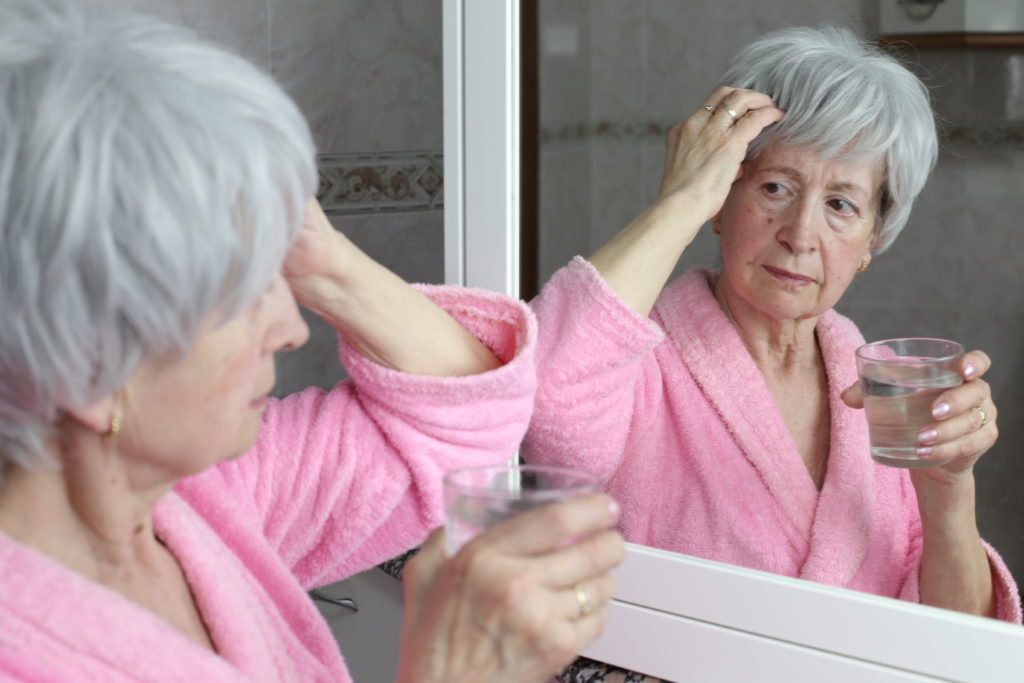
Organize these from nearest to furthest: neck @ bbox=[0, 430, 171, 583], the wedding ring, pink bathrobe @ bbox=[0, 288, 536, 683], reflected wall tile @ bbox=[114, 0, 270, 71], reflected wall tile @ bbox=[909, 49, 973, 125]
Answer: neck @ bbox=[0, 430, 171, 583] → pink bathrobe @ bbox=[0, 288, 536, 683] → reflected wall tile @ bbox=[909, 49, 973, 125] → the wedding ring → reflected wall tile @ bbox=[114, 0, 270, 71]

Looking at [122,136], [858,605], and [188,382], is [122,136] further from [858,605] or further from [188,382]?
[858,605]

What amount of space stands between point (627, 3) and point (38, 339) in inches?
27.2

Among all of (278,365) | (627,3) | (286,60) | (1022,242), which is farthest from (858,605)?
(286,60)

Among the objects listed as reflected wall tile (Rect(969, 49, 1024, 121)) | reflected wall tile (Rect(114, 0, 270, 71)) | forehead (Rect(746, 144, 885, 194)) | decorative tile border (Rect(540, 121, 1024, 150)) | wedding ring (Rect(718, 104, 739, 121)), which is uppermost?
reflected wall tile (Rect(114, 0, 270, 71))

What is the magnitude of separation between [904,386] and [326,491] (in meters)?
0.50

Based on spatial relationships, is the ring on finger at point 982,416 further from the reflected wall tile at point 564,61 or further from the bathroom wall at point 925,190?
the reflected wall tile at point 564,61

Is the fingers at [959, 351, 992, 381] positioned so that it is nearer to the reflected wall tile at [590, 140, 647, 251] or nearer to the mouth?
the mouth

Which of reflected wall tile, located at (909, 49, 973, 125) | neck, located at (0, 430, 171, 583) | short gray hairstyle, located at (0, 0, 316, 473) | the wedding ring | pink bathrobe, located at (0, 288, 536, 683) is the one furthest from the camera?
the wedding ring

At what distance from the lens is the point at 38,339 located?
2.00 ft

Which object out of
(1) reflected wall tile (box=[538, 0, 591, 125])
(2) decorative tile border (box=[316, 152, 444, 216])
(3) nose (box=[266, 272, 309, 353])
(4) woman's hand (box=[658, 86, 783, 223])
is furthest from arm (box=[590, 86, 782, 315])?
(2) decorative tile border (box=[316, 152, 444, 216])

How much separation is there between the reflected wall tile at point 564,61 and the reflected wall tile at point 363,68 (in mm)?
573

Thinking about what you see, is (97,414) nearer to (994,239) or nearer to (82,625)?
(82,625)

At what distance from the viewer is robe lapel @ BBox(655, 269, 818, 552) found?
1.05m

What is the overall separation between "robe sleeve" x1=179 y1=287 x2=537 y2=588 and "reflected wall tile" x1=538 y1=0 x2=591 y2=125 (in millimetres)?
272
